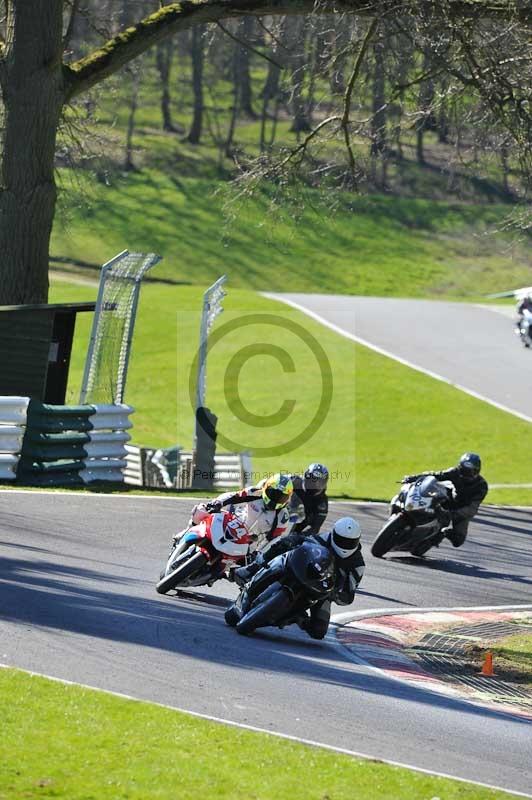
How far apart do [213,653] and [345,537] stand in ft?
5.56

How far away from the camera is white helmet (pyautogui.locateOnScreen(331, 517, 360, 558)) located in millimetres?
10398

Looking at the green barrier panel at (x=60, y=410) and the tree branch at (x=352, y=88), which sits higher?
the tree branch at (x=352, y=88)

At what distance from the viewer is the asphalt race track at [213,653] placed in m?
7.71

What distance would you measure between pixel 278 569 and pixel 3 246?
446 inches

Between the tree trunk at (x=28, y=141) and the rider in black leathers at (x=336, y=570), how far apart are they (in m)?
10.7

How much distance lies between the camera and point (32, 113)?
19.6 meters

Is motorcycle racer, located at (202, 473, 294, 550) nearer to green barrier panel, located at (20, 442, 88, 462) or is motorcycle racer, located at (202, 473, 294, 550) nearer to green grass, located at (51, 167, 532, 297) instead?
green barrier panel, located at (20, 442, 88, 462)

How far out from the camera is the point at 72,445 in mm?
17484

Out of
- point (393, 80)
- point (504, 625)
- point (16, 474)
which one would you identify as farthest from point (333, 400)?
point (504, 625)

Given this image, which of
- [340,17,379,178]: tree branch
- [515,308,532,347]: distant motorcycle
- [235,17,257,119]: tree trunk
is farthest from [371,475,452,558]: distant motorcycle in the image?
[235,17,257,119]: tree trunk

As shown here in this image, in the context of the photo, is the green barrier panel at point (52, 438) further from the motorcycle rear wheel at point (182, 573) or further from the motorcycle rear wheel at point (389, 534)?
the motorcycle rear wheel at point (182, 573)

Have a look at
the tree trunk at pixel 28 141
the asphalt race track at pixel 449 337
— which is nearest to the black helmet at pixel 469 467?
the tree trunk at pixel 28 141

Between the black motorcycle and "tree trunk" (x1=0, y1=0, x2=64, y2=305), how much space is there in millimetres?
10900

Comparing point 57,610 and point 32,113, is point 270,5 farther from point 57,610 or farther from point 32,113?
point 57,610
